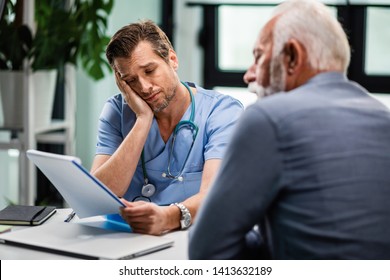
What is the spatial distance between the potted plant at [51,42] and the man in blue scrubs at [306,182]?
7.80ft

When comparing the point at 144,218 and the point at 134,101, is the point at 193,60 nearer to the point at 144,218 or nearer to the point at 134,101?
the point at 134,101

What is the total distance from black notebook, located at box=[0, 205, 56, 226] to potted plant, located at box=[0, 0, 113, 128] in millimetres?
1669

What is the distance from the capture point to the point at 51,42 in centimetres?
356

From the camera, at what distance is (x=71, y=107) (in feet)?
12.8

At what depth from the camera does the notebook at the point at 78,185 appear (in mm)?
1613

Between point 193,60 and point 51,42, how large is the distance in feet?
2.95


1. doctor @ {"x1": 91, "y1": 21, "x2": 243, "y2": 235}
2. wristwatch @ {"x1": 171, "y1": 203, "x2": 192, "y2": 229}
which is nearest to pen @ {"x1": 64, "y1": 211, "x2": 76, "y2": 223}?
doctor @ {"x1": 91, "y1": 21, "x2": 243, "y2": 235}

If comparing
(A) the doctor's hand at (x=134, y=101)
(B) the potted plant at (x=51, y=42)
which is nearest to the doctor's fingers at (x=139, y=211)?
(A) the doctor's hand at (x=134, y=101)

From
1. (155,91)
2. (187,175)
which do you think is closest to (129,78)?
(155,91)

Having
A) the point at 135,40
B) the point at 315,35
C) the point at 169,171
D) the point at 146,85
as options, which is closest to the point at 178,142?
the point at 169,171

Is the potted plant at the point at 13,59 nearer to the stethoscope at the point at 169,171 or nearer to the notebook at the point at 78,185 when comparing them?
the stethoscope at the point at 169,171
